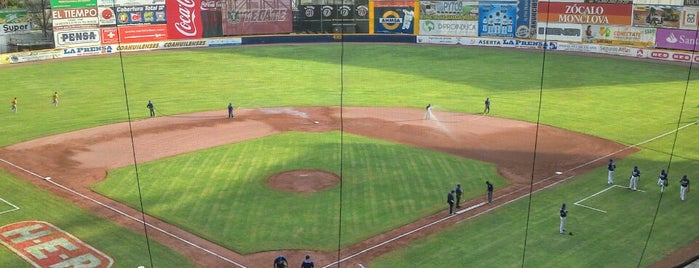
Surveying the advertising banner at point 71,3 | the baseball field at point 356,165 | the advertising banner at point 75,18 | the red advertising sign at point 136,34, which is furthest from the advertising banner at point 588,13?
the advertising banner at point 71,3

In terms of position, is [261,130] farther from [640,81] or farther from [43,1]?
[43,1]

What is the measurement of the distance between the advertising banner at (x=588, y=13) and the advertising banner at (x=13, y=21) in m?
64.2

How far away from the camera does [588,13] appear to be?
249 feet

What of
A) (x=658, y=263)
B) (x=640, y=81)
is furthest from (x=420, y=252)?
(x=640, y=81)

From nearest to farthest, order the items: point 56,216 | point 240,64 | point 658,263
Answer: point 658,263 → point 56,216 → point 240,64

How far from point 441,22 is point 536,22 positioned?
13700 mm

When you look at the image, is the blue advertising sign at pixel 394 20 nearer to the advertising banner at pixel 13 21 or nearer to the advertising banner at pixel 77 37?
the advertising banner at pixel 77 37

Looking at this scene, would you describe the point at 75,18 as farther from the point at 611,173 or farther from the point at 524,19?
the point at 611,173

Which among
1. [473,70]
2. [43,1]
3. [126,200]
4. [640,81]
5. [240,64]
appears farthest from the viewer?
[43,1]

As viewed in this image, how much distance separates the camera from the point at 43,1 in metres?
80.2

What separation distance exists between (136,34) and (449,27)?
4246 cm

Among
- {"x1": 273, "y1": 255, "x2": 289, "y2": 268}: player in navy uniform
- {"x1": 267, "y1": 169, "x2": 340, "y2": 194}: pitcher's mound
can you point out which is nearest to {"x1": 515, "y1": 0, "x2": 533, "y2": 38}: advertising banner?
{"x1": 267, "y1": 169, "x2": 340, "y2": 194}: pitcher's mound

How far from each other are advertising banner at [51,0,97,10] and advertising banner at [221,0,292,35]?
16825 millimetres

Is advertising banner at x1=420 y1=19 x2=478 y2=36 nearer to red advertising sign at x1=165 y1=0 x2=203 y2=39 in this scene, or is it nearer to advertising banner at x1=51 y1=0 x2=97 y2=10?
red advertising sign at x1=165 y1=0 x2=203 y2=39
